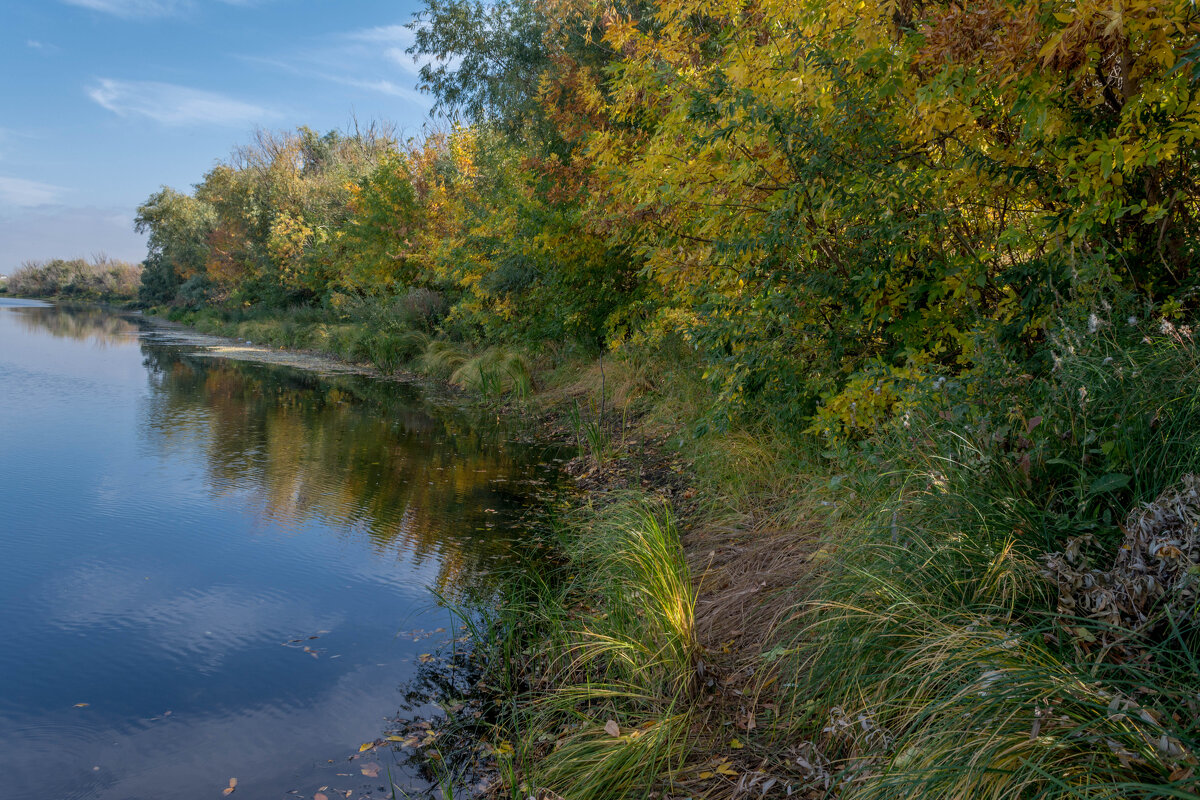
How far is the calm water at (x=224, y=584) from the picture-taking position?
3932 millimetres

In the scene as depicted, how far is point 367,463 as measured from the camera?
10336 mm

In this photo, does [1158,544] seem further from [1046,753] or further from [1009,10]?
[1009,10]

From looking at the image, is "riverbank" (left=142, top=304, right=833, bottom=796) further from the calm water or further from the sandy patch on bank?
the sandy patch on bank

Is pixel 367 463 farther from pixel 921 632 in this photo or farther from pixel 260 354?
pixel 260 354

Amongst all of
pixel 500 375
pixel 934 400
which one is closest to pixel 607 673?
pixel 934 400

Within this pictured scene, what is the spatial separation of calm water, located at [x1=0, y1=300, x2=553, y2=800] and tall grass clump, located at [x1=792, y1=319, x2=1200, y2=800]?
2.20 metres

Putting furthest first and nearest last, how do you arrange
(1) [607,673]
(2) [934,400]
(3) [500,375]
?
1. (3) [500,375]
2. (2) [934,400]
3. (1) [607,673]

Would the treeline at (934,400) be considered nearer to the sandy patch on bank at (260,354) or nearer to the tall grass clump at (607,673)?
the tall grass clump at (607,673)

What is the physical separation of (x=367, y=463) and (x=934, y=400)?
309 inches

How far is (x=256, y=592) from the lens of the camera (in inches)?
235

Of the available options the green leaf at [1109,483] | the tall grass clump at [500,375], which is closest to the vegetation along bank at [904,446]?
the green leaf at [1109,483]

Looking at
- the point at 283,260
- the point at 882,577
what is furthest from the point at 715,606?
the point at 283,260

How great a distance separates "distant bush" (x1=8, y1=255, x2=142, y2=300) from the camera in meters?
78.8

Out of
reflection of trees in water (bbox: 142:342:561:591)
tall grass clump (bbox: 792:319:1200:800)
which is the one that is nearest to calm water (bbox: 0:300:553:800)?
reflection of trees in water (bbox: 142:342:561:591)
